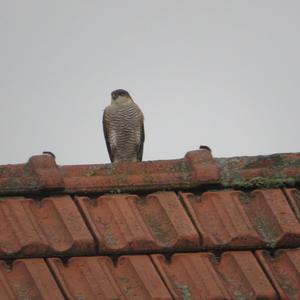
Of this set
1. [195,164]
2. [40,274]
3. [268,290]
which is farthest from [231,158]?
[40,274]


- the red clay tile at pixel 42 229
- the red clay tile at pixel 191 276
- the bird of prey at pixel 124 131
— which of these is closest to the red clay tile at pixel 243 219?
the red clay tile at pixel 191 276

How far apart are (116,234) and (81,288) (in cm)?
33

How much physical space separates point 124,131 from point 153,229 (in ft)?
18.8

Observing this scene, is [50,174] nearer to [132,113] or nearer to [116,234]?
[116,234]

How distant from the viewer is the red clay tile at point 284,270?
4012 millimetres

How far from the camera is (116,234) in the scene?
13.8ft

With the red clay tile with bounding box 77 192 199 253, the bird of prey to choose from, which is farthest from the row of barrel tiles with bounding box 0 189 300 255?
the bird of prey

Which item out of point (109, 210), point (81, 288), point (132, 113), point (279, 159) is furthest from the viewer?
point (132, 113)

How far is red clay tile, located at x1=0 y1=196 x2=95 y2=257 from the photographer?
4125 mm

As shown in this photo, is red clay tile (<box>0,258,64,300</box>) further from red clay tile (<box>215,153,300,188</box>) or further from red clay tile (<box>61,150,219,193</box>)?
red clay tile (<box>215,153,300,188</box>)

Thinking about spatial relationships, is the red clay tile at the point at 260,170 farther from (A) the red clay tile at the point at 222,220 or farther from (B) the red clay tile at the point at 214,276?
(B) the red clay tile at the point at 214,276

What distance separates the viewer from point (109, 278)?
4008 millimetres

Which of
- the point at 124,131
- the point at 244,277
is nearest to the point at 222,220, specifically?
the point at 244,277

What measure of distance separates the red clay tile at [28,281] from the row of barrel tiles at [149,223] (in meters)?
0.06
